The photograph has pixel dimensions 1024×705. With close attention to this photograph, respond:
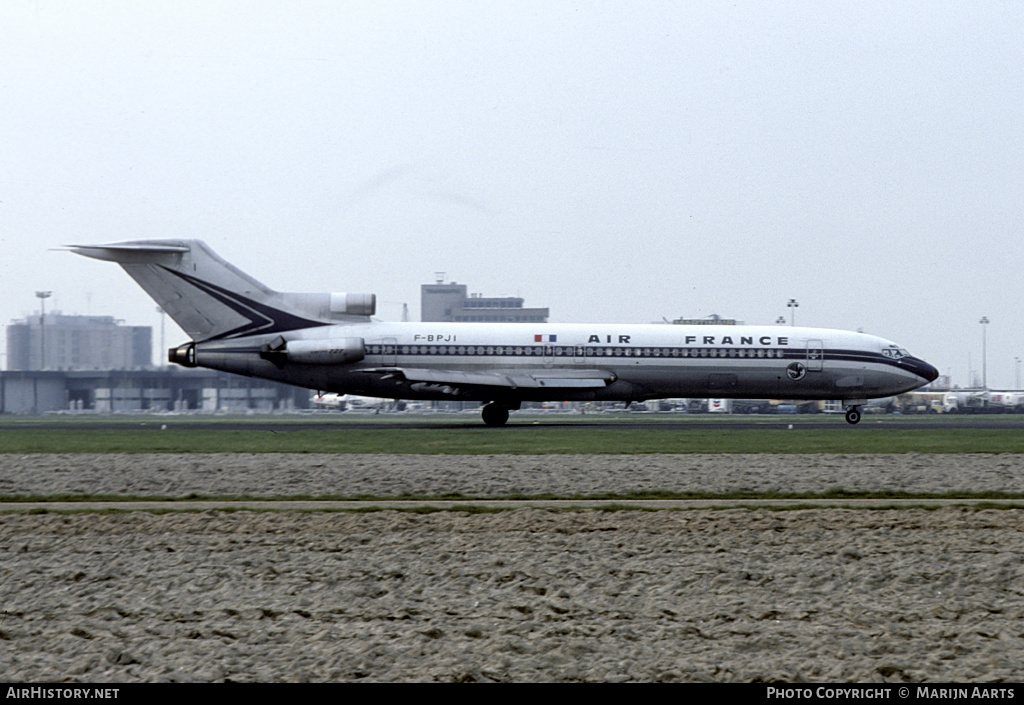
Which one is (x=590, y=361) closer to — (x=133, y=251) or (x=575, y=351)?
(x=575, y=351)

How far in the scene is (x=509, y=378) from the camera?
40125 millimetres

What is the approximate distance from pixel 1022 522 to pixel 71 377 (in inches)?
3891

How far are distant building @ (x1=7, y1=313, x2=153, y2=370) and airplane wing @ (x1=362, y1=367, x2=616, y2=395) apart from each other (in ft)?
309

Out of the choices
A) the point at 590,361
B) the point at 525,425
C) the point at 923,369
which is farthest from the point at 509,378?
the point at 923,369

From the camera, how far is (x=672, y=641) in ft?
29.8

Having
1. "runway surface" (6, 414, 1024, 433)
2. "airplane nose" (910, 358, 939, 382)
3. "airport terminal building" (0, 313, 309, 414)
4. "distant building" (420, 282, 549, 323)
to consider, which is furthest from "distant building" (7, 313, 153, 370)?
"airplane nose" (910, 358, 939, 382)

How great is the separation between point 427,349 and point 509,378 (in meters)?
3.27

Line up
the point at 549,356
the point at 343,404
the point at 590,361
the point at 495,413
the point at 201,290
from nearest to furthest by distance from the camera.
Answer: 1. the point at 201,290
2. the point at 549,356
3. the point at 590,361
4. the point at 495,413
5. the point at 343,404

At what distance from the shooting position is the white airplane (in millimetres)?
39562

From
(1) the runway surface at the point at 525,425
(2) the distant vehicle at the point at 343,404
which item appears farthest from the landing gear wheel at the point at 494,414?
(2) the distant vehicle at the point at 343,404

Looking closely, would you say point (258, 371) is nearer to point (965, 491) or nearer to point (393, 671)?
point (965, 491)

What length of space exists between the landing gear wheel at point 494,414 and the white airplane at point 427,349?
0.17 meters

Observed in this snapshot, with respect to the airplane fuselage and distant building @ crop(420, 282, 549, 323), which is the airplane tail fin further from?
distant building @ crop(420, 282, 549, 323)
